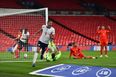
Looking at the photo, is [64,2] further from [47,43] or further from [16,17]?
[47,43]

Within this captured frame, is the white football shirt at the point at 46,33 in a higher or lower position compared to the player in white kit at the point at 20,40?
higher

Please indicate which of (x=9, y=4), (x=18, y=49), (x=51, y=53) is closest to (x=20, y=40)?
(x=18, y=49)

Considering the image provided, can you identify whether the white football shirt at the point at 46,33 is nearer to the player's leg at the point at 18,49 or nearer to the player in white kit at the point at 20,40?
the player in white kit at the point at 20,40

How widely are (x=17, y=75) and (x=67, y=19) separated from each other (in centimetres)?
3083

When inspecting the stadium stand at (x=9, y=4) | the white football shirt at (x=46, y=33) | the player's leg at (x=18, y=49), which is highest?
the stadium stand at (x=9, y=4)

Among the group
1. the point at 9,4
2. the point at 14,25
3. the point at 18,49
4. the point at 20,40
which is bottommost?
the point at 18,49

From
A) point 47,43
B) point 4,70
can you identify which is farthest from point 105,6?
point 4,70

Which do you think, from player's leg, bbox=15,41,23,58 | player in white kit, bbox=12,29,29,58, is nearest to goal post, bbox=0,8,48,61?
player's leg, bbox=15,41,23,58

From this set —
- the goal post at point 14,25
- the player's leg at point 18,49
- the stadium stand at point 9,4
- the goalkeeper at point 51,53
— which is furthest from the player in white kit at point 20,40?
the stadium stand at point 9,4

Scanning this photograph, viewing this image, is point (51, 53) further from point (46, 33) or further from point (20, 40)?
point (20, 40)

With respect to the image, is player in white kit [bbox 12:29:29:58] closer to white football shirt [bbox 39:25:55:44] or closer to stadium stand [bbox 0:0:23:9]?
white football shirt [bbox 39:25:55:44]

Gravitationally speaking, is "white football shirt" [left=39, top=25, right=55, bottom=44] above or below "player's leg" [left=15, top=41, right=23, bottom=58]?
above

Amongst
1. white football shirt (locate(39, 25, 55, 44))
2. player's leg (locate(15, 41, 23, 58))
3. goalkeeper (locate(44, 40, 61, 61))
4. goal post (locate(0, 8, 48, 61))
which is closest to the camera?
white football shirt (locate(39, 25, 55, 44))

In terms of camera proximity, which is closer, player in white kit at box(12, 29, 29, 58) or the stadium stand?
player in white kit at box(12, 29, 29, 58)
